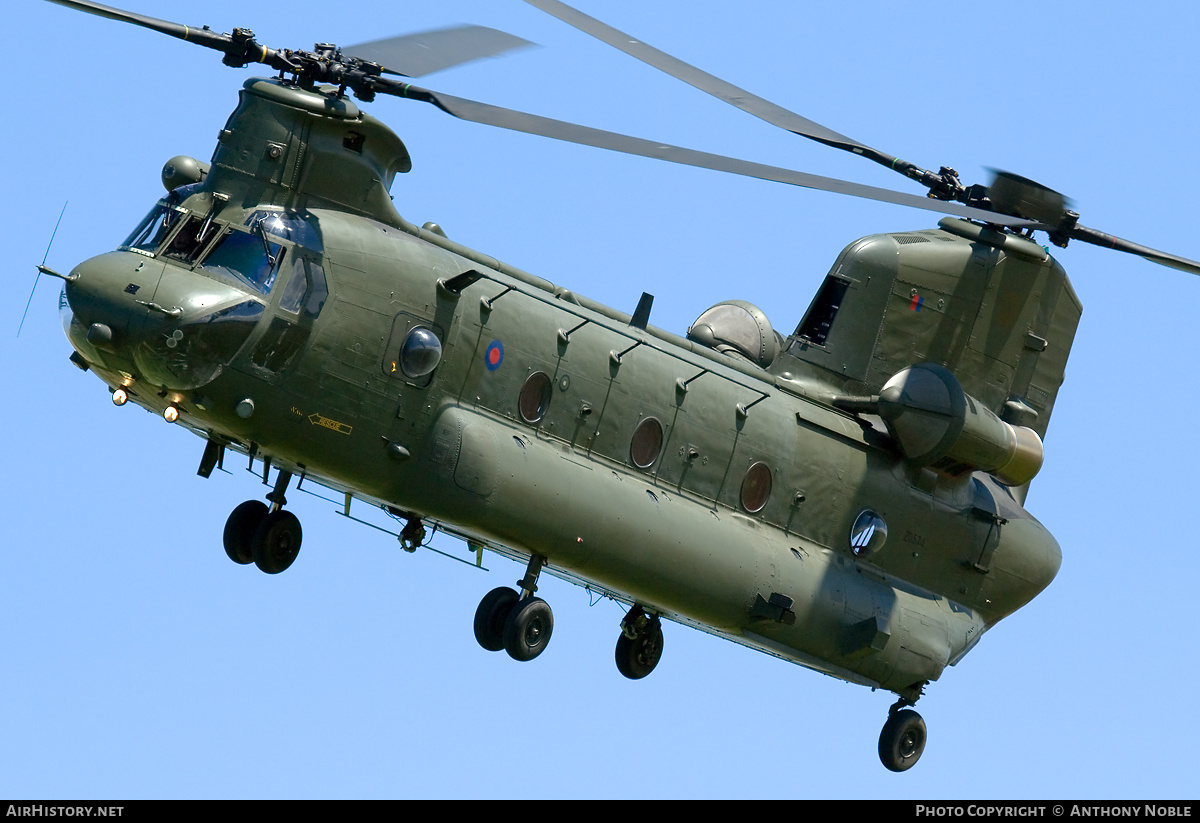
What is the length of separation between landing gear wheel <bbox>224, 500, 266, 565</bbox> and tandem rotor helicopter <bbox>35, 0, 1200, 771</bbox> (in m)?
0.03

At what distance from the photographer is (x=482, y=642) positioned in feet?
77.0

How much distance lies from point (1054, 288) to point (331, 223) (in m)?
11.6

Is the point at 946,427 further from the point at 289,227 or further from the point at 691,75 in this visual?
the point at 289,227

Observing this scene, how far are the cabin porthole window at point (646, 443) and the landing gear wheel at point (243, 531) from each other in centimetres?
465

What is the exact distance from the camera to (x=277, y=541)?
76.5 feet

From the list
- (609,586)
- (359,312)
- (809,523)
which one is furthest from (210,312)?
(809,523)

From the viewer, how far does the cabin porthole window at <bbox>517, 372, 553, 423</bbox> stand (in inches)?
915

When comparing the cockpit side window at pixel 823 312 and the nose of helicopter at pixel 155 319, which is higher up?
the cockpit side window at pixel 823 312

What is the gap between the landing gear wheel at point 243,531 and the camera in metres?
23.5

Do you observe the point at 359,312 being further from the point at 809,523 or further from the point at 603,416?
the point at 809,523

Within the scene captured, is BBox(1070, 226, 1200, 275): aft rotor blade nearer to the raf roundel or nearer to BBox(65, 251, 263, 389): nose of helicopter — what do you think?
the raf roundel

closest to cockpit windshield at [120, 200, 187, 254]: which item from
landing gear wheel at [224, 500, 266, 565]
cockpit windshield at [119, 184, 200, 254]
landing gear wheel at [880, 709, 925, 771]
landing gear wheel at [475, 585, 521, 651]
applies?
cockpit windshield at [119, 184, 200, 254]

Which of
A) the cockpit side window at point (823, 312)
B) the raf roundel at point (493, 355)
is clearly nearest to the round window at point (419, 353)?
the raf roundel at point (493, 355)

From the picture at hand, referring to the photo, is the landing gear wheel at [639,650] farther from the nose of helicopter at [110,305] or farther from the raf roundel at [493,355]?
the nose of helicopter at [110,305]
